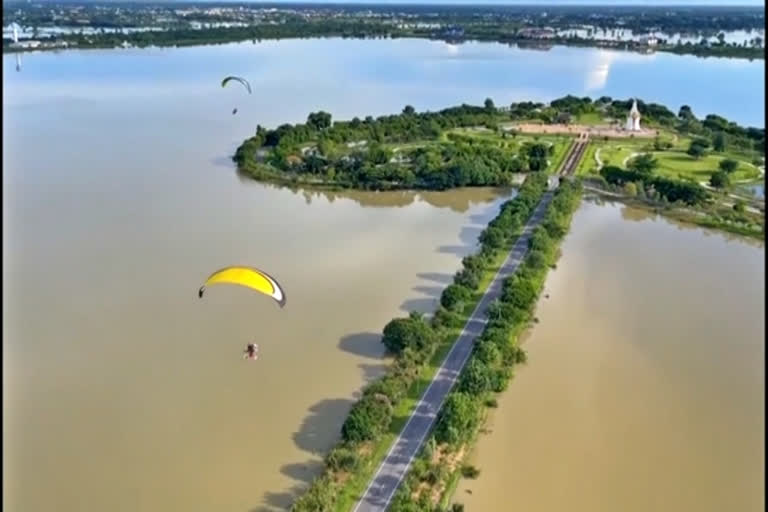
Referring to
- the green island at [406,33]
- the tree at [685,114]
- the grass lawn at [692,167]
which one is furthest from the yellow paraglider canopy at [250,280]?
Result: the green island at [406,33]

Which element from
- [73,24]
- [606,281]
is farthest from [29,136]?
[73,24]

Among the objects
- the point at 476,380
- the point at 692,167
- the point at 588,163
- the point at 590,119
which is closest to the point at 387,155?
the point at 588,163

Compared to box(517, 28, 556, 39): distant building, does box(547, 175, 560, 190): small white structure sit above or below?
below

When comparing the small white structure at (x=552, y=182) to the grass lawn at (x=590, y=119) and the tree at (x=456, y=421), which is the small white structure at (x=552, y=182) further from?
the tree at (x=456, y=421)

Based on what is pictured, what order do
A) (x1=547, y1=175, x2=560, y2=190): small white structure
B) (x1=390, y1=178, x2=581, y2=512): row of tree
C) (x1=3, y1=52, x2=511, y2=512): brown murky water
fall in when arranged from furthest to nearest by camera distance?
(x1=547, y1=175, x2=560, y2=190): small white structure
(x1=3, y1=52, x2=511, y2=512): brown murky water
(x1=390, y1=178, x2=581, y2=512): row of tree

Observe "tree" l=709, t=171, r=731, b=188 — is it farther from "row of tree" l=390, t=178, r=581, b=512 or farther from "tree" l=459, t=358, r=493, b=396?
"tree" l=459, t=358, r=493, b=396

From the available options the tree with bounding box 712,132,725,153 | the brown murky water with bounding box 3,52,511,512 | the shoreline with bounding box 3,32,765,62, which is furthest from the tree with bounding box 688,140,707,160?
the shoreline with bounding box 3,32,765,62

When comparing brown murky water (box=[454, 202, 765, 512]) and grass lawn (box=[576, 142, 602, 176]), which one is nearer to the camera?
brown murky water (box=[454, 202, 765, 512])
